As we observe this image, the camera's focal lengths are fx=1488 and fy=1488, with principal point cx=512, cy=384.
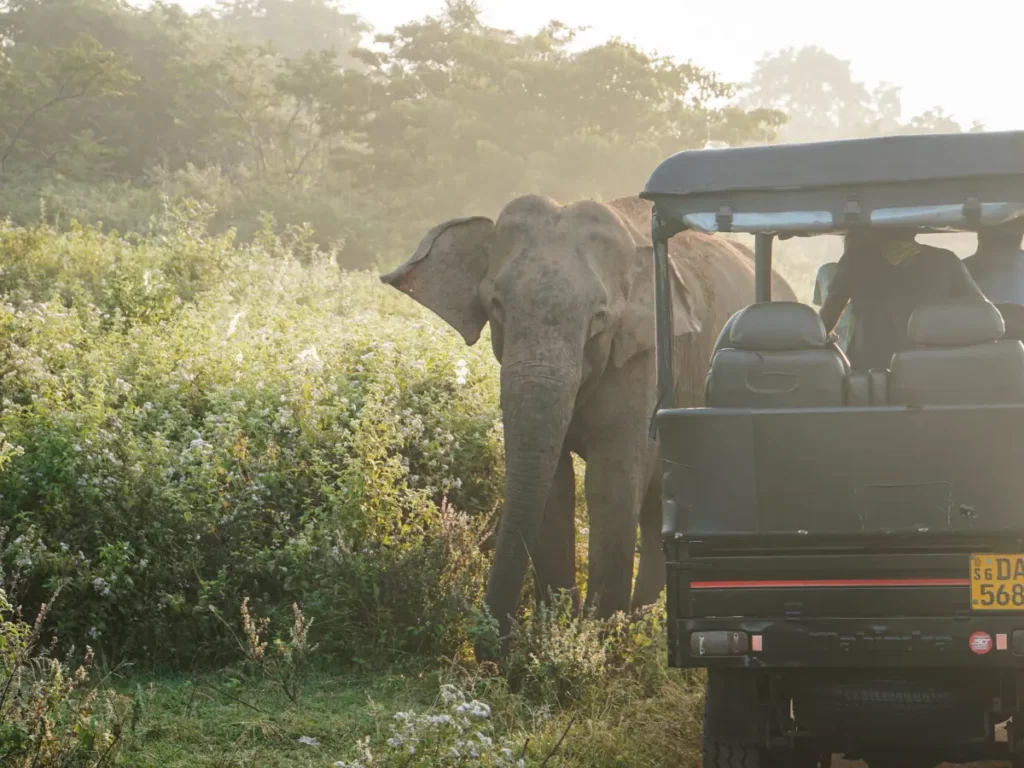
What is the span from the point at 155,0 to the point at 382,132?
9668 mm

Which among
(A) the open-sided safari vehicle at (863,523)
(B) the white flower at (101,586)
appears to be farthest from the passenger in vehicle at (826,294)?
(B) the white flower at (101,586)

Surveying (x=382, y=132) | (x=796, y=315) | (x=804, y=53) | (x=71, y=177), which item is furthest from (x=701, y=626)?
(x=804, y=53)

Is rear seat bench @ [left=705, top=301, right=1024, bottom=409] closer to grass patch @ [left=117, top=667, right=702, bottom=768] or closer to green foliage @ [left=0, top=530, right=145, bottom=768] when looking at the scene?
grass patch @ [left=117, top=667, right=702, bottom=768]

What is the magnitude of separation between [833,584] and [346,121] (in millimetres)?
29773

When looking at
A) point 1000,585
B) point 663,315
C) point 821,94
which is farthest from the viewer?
Answer: point 821,94

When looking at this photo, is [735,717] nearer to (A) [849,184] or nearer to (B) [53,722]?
(A) [849,184]

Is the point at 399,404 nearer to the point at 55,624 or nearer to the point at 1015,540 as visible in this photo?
the point at 55,624

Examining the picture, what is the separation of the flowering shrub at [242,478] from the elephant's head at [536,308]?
0.80 meters

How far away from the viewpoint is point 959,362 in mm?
5434

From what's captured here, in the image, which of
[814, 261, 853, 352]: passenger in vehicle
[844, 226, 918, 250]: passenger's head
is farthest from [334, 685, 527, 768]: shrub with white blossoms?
[844, 226, 918, 250]: passenger's head

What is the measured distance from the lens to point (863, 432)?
17.1 feet

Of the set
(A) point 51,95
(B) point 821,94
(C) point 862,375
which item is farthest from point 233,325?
(B) point 821,94

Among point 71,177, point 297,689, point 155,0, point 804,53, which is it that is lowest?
point 297,689

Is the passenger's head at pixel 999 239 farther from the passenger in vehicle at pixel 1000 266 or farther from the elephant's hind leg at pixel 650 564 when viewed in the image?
the elephant's hind leg at pixel 650 564
